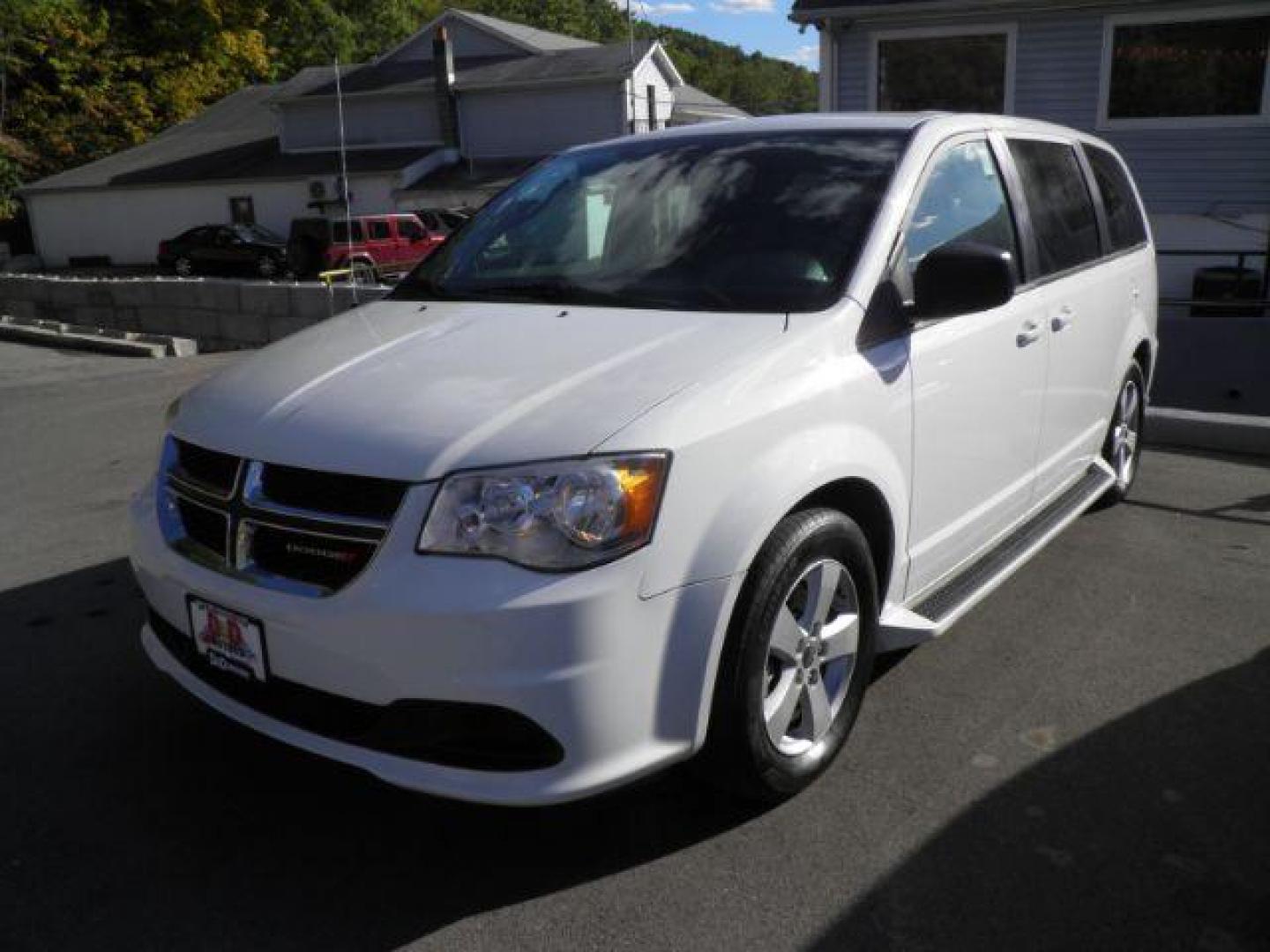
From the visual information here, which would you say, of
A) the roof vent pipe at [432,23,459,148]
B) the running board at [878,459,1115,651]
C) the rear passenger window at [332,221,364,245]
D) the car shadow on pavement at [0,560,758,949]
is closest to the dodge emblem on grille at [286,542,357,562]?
the car shadow on pavement at [0,560,758,949]

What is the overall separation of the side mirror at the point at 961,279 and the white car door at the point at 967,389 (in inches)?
4.5

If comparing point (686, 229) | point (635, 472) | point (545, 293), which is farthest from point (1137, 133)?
point (635, 472)

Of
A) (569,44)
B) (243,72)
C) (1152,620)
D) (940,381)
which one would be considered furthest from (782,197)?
(243,72)

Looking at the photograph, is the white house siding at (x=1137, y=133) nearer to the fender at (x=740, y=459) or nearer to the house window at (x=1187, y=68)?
the house window at (x=1187, y=68)

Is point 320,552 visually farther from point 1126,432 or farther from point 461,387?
point 1126,432

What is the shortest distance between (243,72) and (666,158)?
194ft

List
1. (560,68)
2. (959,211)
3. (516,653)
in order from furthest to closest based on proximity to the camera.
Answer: (560,68) → (959,211) → (516,653)

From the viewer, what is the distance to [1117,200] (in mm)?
5203

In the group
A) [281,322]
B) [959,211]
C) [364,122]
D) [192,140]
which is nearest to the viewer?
[959,211]

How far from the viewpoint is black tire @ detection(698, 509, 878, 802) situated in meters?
2.62

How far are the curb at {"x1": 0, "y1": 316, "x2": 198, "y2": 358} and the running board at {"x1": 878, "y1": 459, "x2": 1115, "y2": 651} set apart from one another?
1002 centimetres

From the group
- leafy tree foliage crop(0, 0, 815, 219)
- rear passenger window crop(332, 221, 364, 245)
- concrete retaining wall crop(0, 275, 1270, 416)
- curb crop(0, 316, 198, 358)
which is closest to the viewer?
concrete retaining wall crop(0, 275, 1270, 416)

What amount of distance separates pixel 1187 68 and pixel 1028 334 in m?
11.6

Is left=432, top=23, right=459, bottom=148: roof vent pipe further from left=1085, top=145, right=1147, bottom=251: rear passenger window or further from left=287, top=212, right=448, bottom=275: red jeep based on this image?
left=1085, top=145, right=1147, bottom=251: rear passenger window
